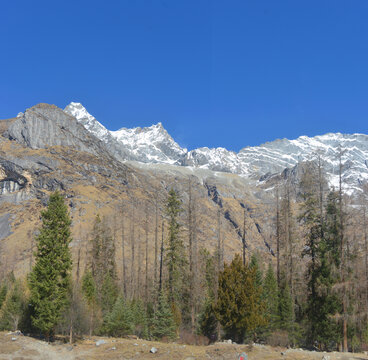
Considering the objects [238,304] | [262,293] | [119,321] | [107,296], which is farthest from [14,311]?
[262,293]

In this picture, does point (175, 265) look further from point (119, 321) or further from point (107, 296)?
point (107, 296)

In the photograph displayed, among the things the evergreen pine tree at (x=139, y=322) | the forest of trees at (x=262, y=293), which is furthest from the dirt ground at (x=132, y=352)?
the evergreen pine tree at (x=139, y=322)

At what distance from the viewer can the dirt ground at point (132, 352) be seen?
22.1 m

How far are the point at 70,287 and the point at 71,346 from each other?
4296 millimetres

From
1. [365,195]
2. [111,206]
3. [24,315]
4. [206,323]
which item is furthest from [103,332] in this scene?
[111,206]

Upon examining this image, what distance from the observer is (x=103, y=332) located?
3619 cm

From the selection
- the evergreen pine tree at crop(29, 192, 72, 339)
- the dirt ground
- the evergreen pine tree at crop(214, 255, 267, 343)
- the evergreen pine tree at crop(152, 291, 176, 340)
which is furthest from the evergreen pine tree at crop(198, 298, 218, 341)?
the evergreen pine tree at crop(29, 192, 72, 339)

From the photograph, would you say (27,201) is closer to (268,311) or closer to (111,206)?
(111,206)

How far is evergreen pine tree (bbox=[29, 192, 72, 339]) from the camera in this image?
28.1m

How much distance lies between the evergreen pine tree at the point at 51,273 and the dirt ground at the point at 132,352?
6.15 feet

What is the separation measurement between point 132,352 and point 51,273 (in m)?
8.89

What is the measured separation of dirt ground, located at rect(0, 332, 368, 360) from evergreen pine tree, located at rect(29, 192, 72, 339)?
6.15 ft

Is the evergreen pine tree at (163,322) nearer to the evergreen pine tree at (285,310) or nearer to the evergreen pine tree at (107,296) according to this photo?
the evergreen pine tree at (285,310)

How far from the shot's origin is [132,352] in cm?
2472
